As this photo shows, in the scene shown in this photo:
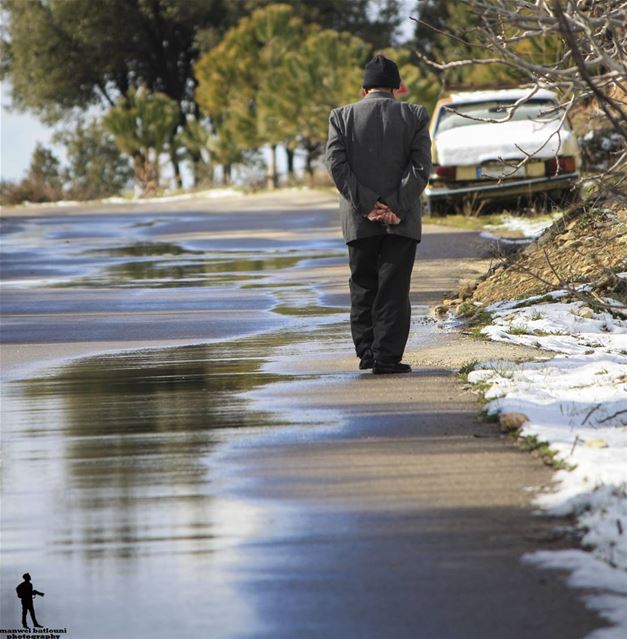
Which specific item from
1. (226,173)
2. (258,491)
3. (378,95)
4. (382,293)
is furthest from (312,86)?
(258,491)

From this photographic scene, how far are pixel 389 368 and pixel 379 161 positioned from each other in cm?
120

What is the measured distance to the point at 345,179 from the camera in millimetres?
9180

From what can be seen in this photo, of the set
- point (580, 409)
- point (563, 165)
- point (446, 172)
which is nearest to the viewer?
point (580, 409)

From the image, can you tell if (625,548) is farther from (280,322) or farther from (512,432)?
(280,322)

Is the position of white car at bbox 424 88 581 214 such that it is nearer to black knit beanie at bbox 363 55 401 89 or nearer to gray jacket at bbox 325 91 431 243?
black knit beanie at bbox 363 55 401 89

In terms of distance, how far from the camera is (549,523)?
5547mm

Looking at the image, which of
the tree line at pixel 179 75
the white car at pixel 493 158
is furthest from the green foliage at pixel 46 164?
the white car at pixel 493 158

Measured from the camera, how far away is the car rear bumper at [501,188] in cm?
2148

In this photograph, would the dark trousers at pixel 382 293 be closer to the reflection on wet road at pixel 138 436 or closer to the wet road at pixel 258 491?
the wet road at pixel 258 491

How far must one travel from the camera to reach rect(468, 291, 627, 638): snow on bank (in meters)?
5.10

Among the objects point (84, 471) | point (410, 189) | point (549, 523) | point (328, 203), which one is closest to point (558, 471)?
point (549, 523)

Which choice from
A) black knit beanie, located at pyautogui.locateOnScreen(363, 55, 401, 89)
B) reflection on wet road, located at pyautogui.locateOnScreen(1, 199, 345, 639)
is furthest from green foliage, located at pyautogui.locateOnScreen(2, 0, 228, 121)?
black knit beanie, located at pyautogui.locateOnScreen(363, 55, 401, 89)

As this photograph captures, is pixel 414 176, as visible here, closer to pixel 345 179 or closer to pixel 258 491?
pixel 345 179

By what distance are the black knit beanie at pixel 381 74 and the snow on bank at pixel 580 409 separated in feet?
5.80
